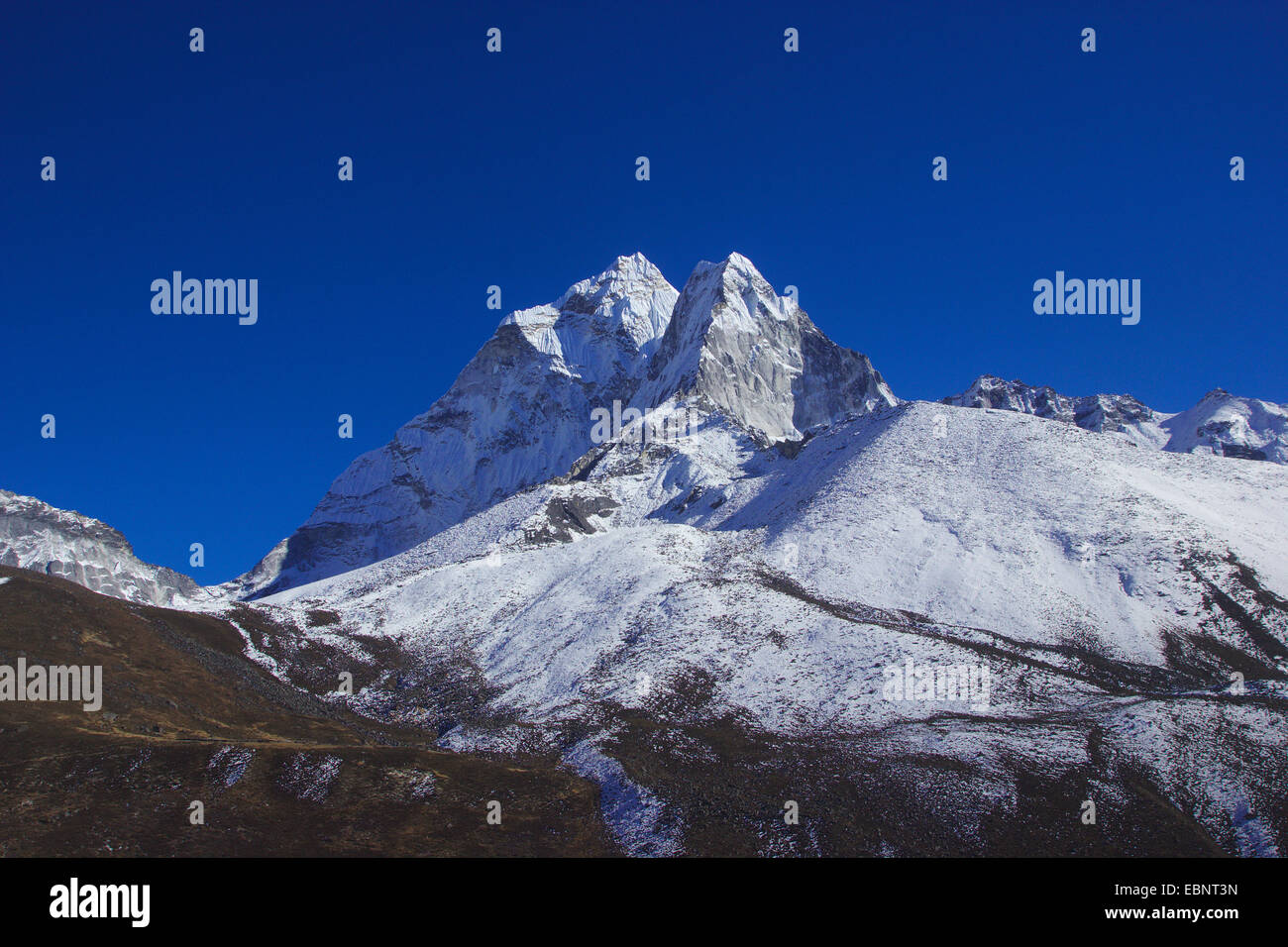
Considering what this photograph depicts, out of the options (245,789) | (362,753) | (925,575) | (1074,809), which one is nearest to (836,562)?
(925,575)

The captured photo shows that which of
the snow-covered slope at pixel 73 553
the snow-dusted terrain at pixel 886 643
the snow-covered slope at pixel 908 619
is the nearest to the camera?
the snow-dusted terrain at pixel 886 643

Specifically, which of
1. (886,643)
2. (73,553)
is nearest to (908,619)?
(886,643)

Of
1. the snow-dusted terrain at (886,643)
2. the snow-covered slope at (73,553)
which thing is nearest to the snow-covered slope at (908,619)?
the snow-dusted terrain at (886,643)

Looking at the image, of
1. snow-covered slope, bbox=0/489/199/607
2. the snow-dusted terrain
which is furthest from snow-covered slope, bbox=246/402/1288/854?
snow-covered slope, bbox=0/489/199/607

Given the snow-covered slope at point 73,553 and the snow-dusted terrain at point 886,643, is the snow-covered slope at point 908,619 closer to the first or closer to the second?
the snow-dusted terrain at point 886,643

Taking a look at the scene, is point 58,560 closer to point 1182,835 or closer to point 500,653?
point 500,653

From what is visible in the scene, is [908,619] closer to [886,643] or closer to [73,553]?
[886,643]
